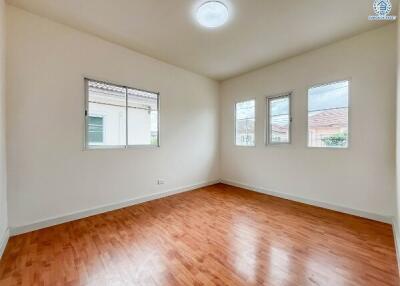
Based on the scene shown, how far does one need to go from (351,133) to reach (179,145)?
3158mm

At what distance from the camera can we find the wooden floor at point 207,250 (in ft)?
5.22

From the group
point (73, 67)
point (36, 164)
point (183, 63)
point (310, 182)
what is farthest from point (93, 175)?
point (310, 182)

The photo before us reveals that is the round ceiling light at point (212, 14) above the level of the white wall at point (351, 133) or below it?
above

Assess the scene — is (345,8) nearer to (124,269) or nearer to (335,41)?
(335,41)

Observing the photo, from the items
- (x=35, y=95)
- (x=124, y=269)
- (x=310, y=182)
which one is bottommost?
(x=124, y=269)

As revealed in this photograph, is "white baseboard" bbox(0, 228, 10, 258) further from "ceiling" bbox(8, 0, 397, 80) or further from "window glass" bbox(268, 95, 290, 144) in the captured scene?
"window glass" bbox(268, 95, 290, 144)

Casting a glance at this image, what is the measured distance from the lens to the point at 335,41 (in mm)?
3033

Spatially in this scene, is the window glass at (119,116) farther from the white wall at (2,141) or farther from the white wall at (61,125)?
the white wall at (2,141)

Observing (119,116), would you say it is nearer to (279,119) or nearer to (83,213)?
(83,213)

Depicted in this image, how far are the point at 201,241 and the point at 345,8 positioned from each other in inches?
133

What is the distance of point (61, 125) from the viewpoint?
262 cm

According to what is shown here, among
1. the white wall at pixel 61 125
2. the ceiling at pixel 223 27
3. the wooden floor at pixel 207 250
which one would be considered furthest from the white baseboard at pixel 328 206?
the ceiling at pixel 223 27

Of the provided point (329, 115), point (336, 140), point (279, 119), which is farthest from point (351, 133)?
point (279, 119)

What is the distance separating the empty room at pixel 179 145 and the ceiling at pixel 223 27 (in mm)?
24
